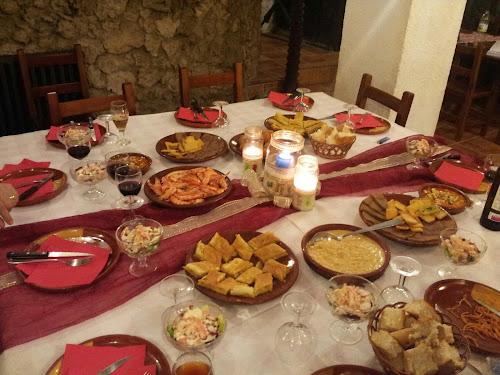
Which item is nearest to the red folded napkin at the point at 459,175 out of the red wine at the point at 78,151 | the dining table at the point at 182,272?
the dining table at the point at 182,272

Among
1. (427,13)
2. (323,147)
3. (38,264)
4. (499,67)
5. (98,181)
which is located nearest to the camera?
(38,264)

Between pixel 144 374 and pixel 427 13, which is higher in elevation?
pixel 427 13

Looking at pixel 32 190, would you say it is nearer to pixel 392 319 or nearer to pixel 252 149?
pixel 252 149

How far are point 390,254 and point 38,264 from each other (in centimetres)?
95

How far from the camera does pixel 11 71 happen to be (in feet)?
9.21

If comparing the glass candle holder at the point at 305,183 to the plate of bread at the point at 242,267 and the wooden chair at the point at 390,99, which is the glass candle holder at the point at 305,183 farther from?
the wooden chair at the point at 390,99

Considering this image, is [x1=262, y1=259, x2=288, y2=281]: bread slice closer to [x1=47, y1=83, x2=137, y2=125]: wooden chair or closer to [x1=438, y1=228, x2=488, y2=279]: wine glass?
[x1=438, y1=228, x2=488, y2=279]: wine glass

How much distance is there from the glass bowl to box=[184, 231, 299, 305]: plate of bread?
9 centimetres

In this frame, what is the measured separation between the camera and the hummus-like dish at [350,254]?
1126 millimetres

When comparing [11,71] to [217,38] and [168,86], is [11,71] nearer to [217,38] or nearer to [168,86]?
[168,86]

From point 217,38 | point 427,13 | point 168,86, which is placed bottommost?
point 168,86

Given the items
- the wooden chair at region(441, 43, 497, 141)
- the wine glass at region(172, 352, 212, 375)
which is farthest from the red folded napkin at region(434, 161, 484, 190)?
the wooden chair at region(441, 43, 497, 141)

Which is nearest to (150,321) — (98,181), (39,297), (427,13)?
(39,297)

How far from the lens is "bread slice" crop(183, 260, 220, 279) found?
105 cm
